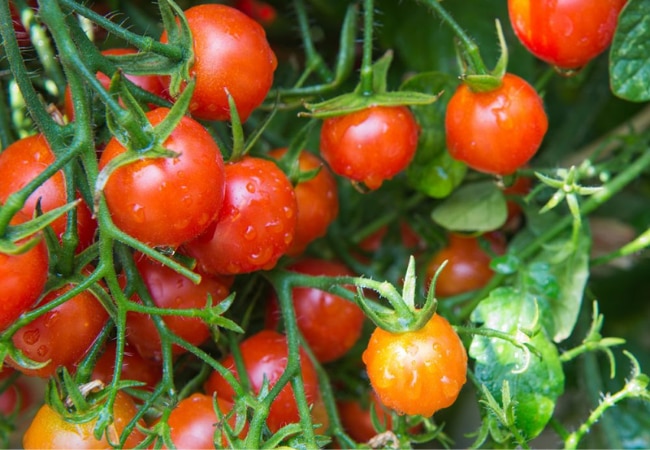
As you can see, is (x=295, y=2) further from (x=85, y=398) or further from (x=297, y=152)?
(x=85, y=398)

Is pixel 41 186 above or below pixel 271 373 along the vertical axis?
above

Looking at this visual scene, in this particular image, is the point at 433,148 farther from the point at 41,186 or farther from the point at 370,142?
the point at 41,186

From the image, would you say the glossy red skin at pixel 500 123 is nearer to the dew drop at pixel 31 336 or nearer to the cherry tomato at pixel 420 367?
the cherry tomato at pixel 420 367

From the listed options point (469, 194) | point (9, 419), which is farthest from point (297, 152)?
point (9, 419)

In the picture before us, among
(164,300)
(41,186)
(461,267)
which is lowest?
(461,267)

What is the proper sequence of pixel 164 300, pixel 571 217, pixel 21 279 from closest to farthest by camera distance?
1. pixel 21 279
2. pixel 164 300
3. pixel 571 217

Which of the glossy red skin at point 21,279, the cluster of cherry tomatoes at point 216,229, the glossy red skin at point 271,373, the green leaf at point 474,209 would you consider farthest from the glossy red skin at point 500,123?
the glossy red skin at point 21,279

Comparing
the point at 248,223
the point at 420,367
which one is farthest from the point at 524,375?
the point at 248,223

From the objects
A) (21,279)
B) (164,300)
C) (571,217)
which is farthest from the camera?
(571,217)
